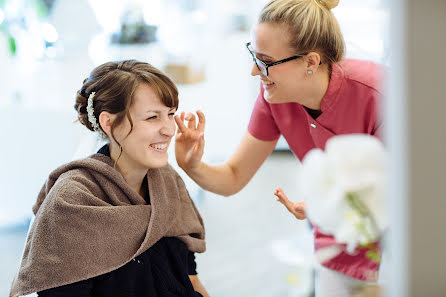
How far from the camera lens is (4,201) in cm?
311

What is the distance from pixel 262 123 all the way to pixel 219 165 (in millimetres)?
188

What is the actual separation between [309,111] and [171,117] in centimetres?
37

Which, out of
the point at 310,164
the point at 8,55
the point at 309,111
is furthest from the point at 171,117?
the point at 8,55

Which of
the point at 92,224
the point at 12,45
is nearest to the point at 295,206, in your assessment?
the point at 92,224

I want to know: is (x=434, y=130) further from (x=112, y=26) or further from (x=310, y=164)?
(x=112, y=26)

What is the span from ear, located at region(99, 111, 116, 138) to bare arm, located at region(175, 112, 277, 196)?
0.58 ft

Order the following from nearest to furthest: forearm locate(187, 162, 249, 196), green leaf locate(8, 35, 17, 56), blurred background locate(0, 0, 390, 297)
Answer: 1. forearm locate(187, 162, 249, 196)
2. blurred background locate(0, 0, 390, 297)
3. green leaf locate(8, 35, 17, 56)

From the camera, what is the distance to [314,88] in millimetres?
1494

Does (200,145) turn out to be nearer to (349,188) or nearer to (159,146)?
(159,146)

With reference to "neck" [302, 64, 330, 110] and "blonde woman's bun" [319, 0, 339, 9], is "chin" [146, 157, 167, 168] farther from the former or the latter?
"blonde woman's bun" [319, 0, 339, 9]

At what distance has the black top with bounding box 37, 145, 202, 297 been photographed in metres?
1.38

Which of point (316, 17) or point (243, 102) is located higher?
point (316, 17)

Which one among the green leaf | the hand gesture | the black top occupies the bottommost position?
the black top

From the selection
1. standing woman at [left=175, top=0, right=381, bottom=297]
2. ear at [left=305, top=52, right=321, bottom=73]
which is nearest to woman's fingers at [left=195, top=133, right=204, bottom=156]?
standing woman at [left=175, top=0, right=381, bottom=297]
